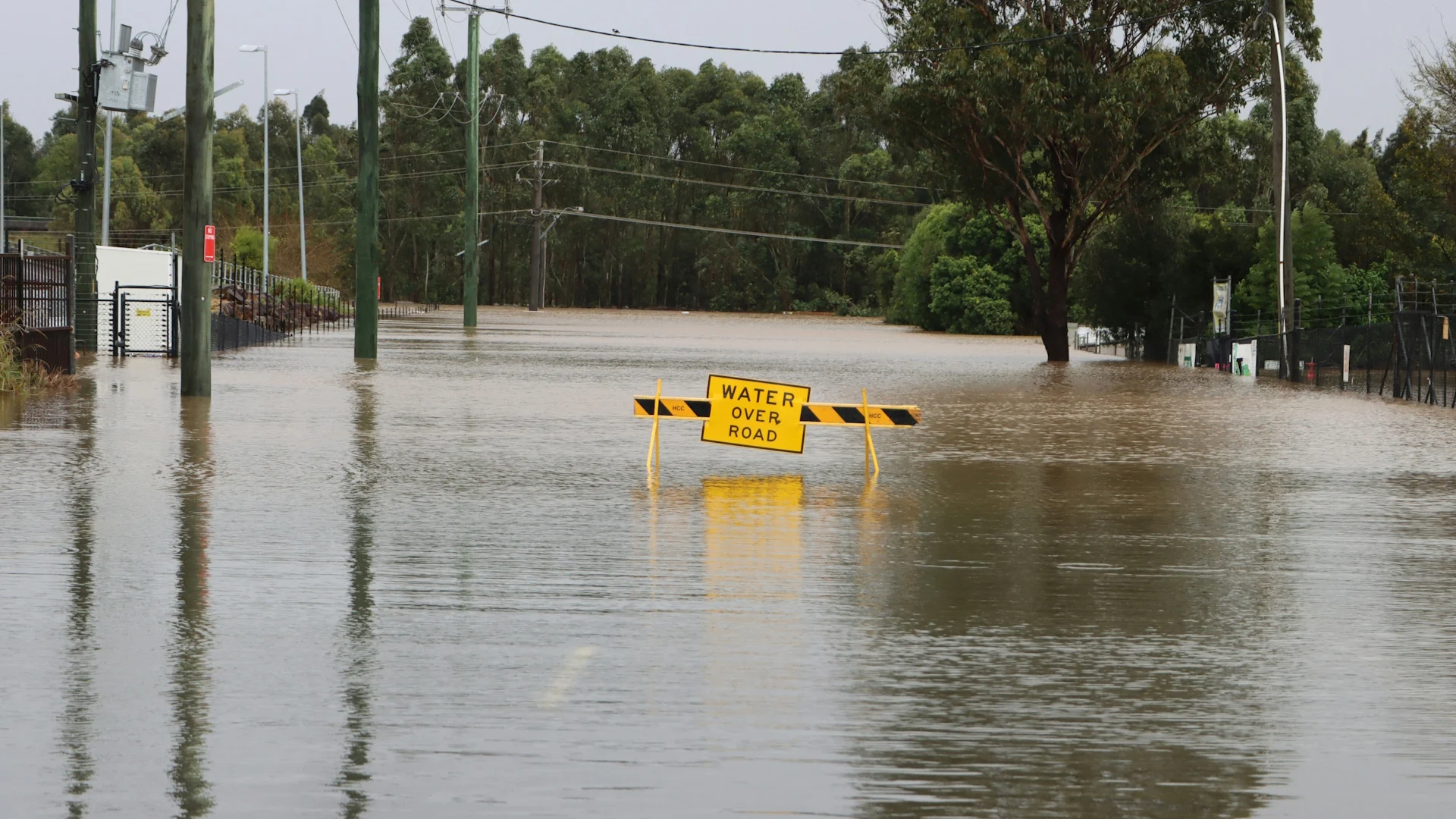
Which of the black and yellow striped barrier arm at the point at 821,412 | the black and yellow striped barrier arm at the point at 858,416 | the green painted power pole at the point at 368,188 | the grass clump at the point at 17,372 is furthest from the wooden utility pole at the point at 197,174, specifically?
the green painted power pole at the point at 368,188

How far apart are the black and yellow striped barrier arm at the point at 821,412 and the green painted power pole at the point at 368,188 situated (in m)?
22.1

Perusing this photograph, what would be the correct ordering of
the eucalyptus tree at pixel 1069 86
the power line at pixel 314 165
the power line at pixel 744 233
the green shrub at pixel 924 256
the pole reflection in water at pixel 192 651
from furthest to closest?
the power line at pixel 314 165, the power line at pixel 744 233, the green shrub at pixel 924 256, the eucalyptus tree at pixel 1069 86, the pole reflection in water at pixel 192 651

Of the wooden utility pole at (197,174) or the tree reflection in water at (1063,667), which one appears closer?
the tree reflection in water at (1063,667)

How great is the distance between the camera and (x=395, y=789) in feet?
20.1

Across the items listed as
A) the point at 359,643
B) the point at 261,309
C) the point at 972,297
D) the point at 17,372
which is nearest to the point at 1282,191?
the point at 17,372

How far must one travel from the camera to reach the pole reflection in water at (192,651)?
616 centimetres

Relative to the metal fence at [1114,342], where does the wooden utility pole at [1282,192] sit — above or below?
above

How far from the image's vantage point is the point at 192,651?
838cm

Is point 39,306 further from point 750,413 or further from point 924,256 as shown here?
point 924,256

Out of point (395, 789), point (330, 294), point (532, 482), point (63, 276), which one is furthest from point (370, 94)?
point (330, 294)

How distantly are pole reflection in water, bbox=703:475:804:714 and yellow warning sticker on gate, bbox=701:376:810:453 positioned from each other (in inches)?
28.3

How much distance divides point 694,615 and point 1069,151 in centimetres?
4025

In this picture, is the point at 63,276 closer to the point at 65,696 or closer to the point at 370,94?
the point at 370,94

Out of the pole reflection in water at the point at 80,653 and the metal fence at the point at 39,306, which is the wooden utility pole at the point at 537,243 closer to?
the metal fence at the point at 39,306
